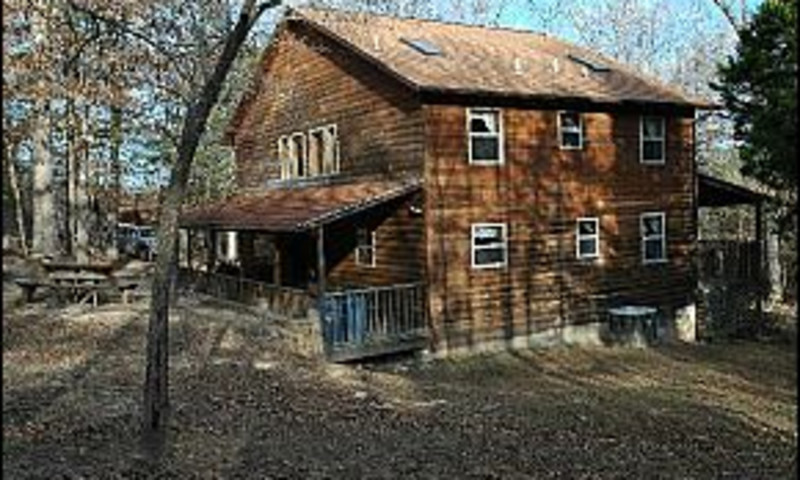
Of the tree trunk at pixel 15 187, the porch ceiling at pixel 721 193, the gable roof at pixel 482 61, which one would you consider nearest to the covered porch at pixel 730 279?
the porch ceiling at pixel 721 193

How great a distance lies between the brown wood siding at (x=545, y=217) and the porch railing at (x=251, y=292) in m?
3.15

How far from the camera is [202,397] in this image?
14.3 metres

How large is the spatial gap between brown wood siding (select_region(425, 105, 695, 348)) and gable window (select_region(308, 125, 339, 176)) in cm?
450

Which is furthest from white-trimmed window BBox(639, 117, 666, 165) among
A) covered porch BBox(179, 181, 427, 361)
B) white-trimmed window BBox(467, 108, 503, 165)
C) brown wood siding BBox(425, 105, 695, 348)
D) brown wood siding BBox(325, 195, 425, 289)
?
covered porch BBox(179, 181, 427, 361)

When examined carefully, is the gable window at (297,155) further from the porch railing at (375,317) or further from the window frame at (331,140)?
the porch railing at (375,317)

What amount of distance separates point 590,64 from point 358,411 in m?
15.6

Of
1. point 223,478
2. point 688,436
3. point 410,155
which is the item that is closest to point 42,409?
point 223,478

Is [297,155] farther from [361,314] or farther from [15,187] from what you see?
[15,187]

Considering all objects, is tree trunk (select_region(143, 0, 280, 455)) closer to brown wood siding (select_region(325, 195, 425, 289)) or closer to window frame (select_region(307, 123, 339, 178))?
brown wood siding (select_region(325, 195, 425, 289))

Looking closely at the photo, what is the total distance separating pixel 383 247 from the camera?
920 inches

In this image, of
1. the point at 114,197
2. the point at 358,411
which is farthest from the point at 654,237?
the point at 114,197

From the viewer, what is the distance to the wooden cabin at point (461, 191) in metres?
21.8

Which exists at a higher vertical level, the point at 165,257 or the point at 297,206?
the point at 297,206

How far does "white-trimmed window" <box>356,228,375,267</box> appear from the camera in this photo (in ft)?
78.2
